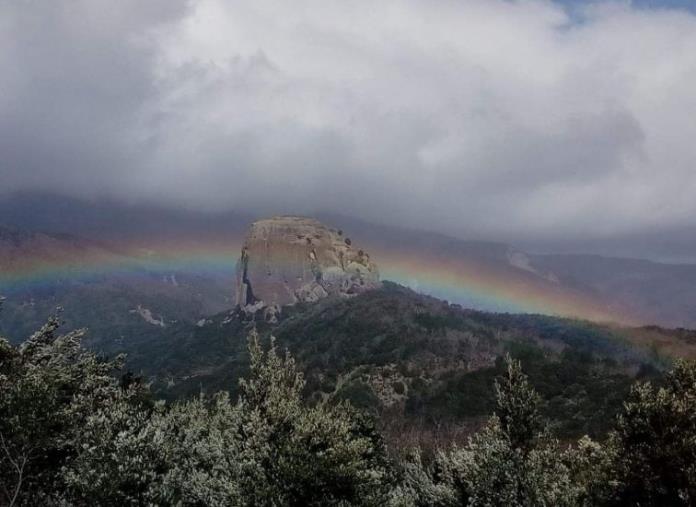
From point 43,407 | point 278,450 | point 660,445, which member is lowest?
point 43,407

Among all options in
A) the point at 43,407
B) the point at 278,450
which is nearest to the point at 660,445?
the point at 278,450

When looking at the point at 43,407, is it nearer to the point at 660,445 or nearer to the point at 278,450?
the point at 278,450

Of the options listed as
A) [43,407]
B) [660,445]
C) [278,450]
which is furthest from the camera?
[660,445]

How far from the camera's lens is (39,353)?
5741 cm

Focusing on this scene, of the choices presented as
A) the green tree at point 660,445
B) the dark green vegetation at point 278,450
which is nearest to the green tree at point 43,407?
the dark green vegetation at point 278,450

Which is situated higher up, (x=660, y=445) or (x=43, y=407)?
(x=660, y=445)

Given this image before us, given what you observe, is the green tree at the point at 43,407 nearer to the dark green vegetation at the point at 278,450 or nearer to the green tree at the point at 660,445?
the dark green vegetation at the point at 278,450

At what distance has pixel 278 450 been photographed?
34781 mm

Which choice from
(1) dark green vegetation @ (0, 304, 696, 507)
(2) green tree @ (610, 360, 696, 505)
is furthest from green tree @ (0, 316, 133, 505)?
(2) green tree @ (610, 360, 696, 505)

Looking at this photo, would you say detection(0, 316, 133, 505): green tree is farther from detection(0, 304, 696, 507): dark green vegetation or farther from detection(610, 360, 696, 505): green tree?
detection(610, 360, 696, 505): green tree

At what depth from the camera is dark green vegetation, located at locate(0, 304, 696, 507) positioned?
116 ft

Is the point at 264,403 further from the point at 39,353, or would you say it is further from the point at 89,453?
the point at 39,353

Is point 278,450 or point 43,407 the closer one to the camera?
point 278,450

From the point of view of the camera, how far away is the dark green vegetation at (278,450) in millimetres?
35219
